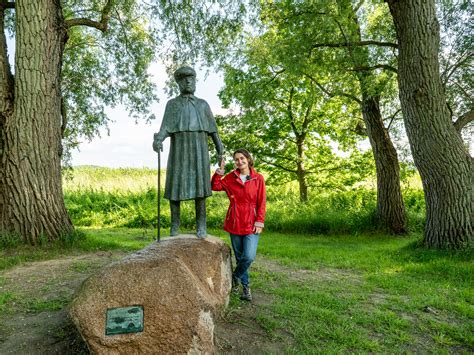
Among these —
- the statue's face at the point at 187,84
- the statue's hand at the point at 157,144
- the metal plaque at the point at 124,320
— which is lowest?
the metal plaque at the point at 124,320

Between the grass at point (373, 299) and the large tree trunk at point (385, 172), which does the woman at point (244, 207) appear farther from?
the large tree trunk at point (385, 172)

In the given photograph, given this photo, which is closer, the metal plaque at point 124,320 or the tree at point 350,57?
→ the metal plaque at point 124,320

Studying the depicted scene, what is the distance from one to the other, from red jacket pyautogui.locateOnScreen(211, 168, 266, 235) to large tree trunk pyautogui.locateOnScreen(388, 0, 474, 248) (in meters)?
4.88

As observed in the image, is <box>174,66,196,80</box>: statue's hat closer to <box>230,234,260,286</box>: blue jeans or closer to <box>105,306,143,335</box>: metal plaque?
<box>230,234,260,286</box>: blue jeans

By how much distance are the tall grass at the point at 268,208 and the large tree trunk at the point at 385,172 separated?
1.64 ft

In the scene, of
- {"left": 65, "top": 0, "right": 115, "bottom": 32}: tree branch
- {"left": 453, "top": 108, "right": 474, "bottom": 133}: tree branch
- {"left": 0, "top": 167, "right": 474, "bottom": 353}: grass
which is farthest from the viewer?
{"left": 65, "top": 0, "right": 115, "bottom": 32}: tree branch

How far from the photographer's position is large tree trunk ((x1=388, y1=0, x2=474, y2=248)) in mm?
7969

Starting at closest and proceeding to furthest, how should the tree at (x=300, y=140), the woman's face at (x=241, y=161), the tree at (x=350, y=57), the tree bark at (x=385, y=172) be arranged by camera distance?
the woman's face at (x=241, y=161)
the tree at (x=350, y=57)
the tree bark at (x=385, y=172)
the tree at (x=300, y=140)

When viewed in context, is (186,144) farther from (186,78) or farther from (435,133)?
(435,133)

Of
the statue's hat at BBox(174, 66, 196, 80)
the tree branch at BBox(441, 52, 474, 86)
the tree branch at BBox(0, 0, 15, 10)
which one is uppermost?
the tree branch at BBox(0, 0, 15, 10)

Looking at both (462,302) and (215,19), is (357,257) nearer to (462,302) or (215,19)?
(462,302)

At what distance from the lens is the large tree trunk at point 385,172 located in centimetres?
1114

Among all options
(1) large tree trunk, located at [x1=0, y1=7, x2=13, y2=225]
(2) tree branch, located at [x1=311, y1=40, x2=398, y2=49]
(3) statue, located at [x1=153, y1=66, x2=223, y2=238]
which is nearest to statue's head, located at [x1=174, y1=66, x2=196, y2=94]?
(3) statue, located at [x1=153, y1=66, x2=223, y2=238]

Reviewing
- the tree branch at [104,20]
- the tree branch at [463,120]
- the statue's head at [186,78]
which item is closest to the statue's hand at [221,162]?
the statue's head at [186,78]
